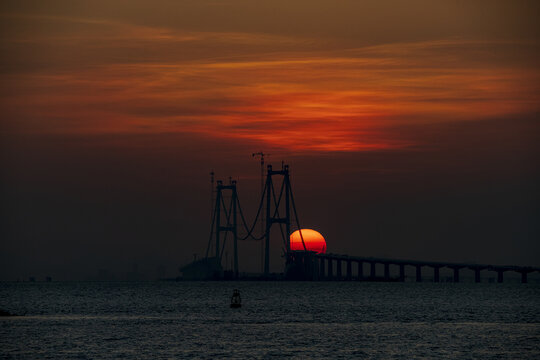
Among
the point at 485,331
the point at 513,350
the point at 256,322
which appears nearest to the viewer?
the point at 513,350

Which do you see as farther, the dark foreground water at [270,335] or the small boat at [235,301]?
the small boat at [235,301]

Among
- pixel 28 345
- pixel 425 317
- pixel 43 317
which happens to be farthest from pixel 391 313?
pixel 28 345

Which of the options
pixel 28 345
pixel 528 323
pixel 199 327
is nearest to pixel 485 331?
pixel 528 323

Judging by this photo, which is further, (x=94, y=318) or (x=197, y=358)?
(x=94, y=318)

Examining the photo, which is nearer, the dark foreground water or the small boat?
the dark foreground water

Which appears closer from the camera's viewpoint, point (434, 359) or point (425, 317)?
point (434, 359)

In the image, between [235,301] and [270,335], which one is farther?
[235,301]

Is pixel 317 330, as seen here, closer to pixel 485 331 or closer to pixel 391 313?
pixel 485 331

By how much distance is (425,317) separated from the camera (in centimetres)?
9931

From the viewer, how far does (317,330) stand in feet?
257

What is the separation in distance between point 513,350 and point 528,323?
93.6ft

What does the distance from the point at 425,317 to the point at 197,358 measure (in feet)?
156

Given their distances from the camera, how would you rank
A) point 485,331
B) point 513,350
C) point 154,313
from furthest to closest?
point 154,313
point 485,331
point 513,350

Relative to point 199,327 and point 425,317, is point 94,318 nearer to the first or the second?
point 199,327
